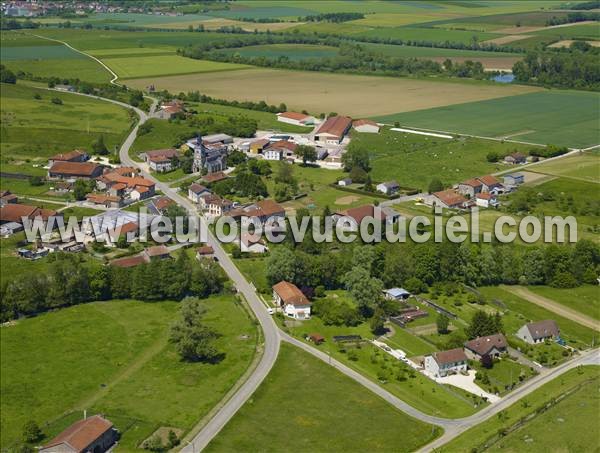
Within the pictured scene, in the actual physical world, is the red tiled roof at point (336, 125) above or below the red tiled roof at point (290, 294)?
above

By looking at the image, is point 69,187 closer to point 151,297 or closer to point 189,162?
point 189,162

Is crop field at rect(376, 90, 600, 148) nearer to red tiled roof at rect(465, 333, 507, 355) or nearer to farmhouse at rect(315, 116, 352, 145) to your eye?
farmhouse at rect(315, 116, 352, 145)

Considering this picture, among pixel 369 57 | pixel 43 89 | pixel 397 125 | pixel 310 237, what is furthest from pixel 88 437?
pixel 369 57

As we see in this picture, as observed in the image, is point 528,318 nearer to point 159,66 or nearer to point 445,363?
point 445,363

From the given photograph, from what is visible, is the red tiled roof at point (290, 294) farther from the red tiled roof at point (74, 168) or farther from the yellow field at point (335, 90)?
the yellow field at point (335, 90)

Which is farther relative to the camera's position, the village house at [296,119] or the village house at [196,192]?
the village house at [296,119]

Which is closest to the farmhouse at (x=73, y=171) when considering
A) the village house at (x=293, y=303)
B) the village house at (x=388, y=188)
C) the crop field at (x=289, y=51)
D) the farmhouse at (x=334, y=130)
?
the farmhouse at (x=334, y=130)
